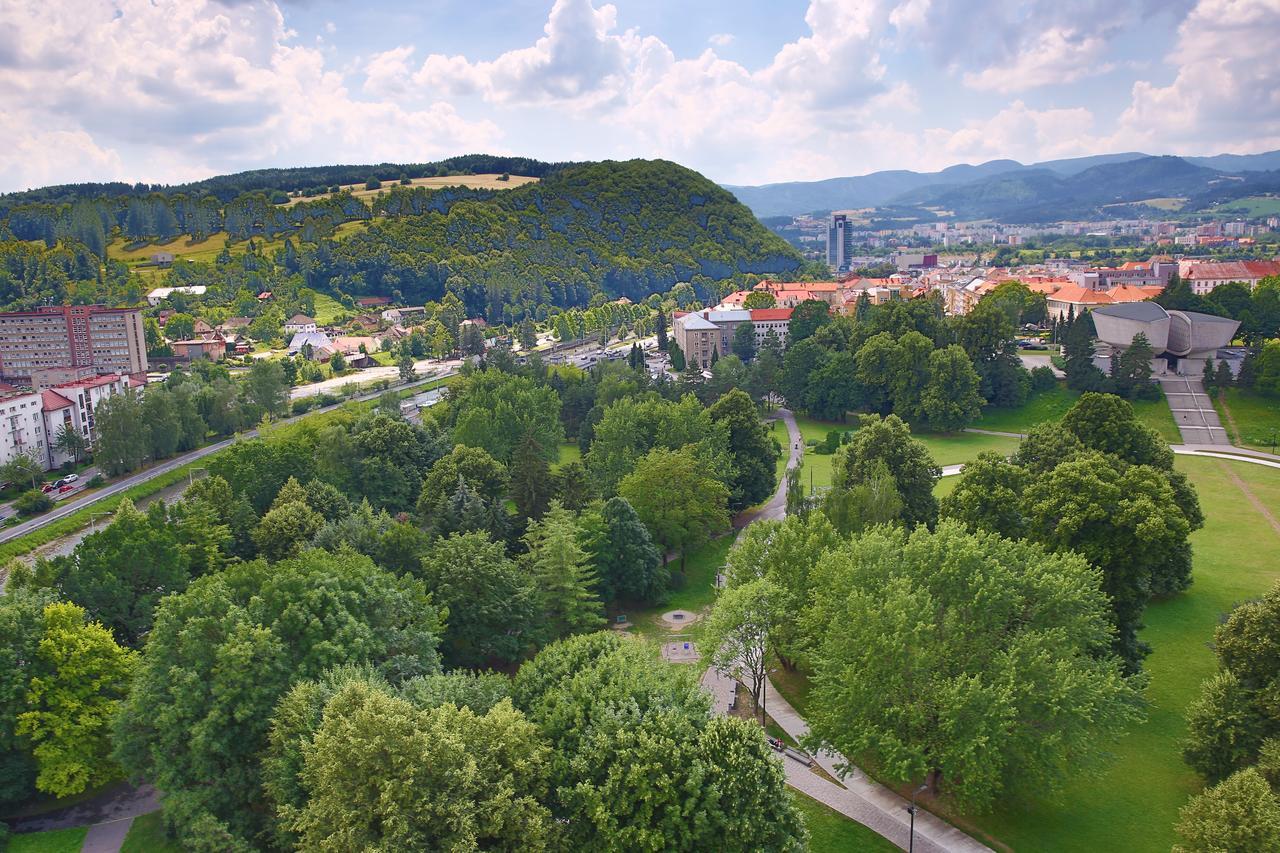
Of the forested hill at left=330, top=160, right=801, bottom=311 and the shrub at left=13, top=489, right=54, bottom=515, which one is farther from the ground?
the forested hill at left=330, top=160, right=801, bottom=311

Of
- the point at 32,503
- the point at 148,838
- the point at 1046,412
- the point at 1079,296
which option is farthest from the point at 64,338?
the point at 1079,296

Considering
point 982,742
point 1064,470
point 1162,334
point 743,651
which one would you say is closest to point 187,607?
point 743,651

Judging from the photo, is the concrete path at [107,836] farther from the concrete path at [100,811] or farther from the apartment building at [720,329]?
the apartment building at [720,329]

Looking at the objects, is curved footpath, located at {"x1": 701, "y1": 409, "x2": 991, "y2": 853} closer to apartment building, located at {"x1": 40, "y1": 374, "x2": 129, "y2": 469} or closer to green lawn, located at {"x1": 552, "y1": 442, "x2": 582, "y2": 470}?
green lawn, located at {"x1": 552, "y1": 442, "x2": 582, "y2": 470}

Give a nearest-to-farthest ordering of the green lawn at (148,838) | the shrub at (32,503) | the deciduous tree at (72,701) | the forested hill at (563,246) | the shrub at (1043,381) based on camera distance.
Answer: the green lawn at (148,838), the deciduous tree at (72,701), the shrub at (32,503), the shrub at (1043,381), the forested hill at (563,246)

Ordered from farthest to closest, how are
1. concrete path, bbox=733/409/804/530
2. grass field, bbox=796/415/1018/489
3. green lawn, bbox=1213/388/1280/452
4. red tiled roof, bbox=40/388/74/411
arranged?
1. red tiled roof, bbox=40/388/74/411
2. green lawn, bbox=1213/388/1280/452
3. grass field, bbox=796/415/1018/489
4. concrete path, bbox=733/409/804/530

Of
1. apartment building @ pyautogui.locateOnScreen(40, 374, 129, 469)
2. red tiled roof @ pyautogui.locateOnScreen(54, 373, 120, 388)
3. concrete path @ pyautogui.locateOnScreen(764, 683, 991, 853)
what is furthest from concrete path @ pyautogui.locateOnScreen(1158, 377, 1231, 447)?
red tiled roof @ pyautogui.locateOnScreen(54, 373, 120, 388)

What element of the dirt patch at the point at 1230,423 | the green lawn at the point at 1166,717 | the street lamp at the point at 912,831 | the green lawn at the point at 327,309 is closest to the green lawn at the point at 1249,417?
the dirt patch at the point at 1230,423
